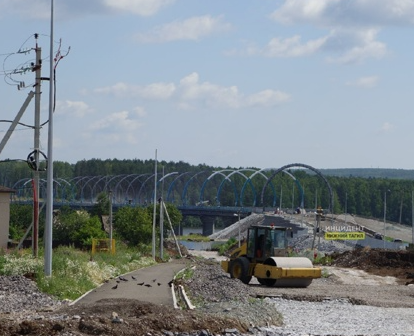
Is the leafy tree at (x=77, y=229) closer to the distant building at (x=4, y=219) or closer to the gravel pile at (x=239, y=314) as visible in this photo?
the distant building at (x=4, y=219)

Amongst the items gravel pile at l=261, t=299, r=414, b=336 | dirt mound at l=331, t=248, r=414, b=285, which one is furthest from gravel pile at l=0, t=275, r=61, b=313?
dirt mound at l=331, t=248, r=414, b=285

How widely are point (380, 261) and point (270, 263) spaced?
87.7ft

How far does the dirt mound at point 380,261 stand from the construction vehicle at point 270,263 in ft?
60.3

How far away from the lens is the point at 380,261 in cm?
5909

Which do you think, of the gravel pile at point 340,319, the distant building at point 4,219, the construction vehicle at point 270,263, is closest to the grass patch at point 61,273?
the gravel pile at point 340,319

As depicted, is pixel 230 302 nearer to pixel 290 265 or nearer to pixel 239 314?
pixel 239 314

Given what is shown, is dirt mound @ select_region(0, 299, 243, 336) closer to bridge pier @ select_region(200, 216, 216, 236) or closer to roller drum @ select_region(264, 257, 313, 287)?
roller drum @ select_region(264, 257, 313, 287)

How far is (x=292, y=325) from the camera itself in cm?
2120

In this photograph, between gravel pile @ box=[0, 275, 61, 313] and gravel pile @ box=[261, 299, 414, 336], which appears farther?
gravel pile @ box=[0, 275, 61, 313]

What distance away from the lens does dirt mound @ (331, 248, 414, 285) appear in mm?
54653

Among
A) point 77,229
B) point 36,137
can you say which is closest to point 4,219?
point 77,229

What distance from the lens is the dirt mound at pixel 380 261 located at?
54.7 meters

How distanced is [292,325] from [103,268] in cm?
1244

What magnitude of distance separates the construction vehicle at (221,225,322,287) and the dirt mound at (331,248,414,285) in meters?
18.4
